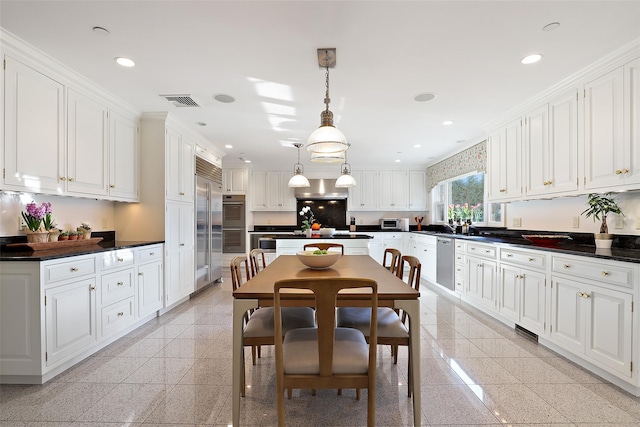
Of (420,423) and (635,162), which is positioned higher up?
(635,162)

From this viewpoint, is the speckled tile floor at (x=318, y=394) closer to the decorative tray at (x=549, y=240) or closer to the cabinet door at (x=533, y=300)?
the cabinet door at (x=533, y=300)

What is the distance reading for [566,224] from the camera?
11.0 feet

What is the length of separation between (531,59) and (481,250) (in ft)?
7.08

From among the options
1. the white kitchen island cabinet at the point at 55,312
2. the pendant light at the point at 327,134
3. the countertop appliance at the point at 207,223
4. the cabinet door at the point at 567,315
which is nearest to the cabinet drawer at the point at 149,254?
the white kitchen island cabinet at the point at 55,312

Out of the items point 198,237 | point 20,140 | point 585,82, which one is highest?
point 585,82

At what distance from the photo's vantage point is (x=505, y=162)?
3.87 m

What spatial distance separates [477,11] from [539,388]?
2.52 meters

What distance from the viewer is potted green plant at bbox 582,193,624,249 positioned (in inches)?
105

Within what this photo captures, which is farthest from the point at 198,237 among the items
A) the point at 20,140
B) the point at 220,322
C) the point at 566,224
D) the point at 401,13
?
the point at 566,224

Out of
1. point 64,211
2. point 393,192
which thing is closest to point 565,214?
point 393,192

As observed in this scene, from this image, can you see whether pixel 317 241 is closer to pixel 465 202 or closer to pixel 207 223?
pixel 207 223

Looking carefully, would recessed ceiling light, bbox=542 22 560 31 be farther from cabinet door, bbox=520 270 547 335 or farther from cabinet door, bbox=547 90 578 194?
cabinet door, bbox=520 270 547 335

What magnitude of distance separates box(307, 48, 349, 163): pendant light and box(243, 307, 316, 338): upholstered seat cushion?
1.25 metres

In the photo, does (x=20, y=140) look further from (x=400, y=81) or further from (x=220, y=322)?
(x=400, y=81)
